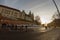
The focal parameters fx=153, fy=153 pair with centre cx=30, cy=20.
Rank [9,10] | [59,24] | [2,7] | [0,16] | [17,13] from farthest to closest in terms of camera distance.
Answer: [59,24]
[17,13]
[9,10]
[2,7]
[0,16]

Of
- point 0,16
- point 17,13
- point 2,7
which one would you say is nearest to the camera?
point 0,16

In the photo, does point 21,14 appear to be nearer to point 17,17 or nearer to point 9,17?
point 17,17

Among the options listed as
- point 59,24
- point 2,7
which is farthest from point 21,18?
point 59,24

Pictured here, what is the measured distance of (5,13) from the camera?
75.6m

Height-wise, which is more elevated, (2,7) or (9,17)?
(2,7)

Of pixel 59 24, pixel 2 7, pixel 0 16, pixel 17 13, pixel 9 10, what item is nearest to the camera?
pixel 0 16

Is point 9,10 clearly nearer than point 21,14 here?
Yes

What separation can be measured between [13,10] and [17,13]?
3.33m

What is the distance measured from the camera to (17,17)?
8438 centimetres

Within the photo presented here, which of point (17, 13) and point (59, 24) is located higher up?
point (17, 13)

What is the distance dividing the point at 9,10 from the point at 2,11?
264 inches

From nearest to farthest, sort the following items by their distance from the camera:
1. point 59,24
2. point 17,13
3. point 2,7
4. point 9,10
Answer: point 2,7
point 9,10
point 17,13
point 59,24

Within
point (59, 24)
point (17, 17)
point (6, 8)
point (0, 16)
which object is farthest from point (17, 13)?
point (59, 24)

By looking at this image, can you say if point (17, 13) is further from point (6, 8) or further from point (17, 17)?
point (6, 8)
